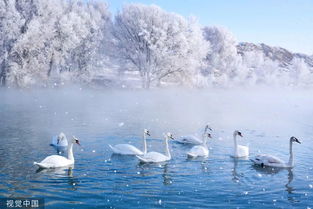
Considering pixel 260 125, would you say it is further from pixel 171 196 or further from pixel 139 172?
pixel 171 196

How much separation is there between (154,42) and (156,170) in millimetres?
43505

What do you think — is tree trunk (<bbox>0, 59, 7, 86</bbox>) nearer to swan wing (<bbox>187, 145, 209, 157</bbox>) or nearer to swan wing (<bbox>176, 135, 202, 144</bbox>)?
swan wing (<bbox>176, 135, 202, 144</bbox>)

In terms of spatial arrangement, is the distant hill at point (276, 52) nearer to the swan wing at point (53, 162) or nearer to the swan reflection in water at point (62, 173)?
the swan wing at point (53, 162)

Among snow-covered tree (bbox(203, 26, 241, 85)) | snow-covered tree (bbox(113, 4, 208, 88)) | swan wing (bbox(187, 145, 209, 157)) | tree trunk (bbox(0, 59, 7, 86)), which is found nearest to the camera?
swan wing (bbox(187, 145, 209, 157))

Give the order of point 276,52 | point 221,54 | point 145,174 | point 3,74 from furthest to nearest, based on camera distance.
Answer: point 276,52 → point 221,54 → point 3,74 → point 145,174

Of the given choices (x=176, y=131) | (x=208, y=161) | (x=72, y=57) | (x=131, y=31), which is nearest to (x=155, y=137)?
(x=176, y=131)

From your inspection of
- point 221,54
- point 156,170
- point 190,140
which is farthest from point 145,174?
point 221,54

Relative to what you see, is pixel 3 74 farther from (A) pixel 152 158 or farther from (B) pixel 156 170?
(B) pixel 156 170

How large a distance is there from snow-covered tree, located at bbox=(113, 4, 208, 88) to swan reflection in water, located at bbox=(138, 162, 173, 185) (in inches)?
Answer: 1598

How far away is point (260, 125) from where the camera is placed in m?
28.2

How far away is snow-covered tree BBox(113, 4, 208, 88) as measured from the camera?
54.8 m

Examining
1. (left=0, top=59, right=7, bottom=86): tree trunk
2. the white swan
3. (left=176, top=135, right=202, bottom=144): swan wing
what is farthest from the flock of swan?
(left=0, top=59, right=7, bottom=86): tree trunk

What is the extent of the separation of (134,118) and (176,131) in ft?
20.7

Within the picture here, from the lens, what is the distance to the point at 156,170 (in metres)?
14.0
